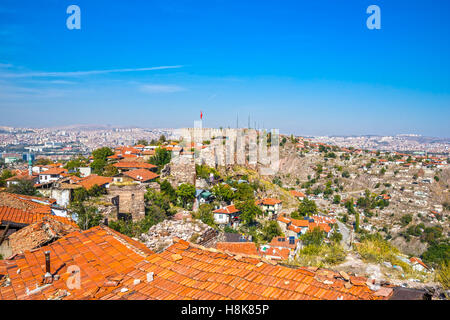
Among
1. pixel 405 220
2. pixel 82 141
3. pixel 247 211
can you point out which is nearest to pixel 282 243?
pixel 247 211

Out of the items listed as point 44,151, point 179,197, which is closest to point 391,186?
point 179,197

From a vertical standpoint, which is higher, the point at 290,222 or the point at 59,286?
the point at 59,286

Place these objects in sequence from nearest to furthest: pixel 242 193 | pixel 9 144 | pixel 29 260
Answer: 1. pixel 29 260
2. pixel 242 193
3. pixel 9 144

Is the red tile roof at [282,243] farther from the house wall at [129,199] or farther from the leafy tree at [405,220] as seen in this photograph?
the leafy tree at [405,220]

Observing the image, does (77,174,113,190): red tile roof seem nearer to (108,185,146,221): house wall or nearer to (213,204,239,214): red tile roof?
(108,185,146,221): house wall

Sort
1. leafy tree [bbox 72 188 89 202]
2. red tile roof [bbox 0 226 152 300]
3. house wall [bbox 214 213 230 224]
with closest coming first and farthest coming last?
1. red tile roof [bbox 0 226 152 300]
2. leafy tree [bbox 72 188 89 202]
3. house wall [bbox 214 213 230 224]

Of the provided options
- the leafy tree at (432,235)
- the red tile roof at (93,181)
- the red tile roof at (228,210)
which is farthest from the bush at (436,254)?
the red tile roof at (93,181)

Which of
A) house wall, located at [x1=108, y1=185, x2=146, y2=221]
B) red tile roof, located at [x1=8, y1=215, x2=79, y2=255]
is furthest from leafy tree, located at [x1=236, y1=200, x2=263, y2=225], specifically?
red tile roof, located at [x1=8, y1=215, x2=79, y2=255]

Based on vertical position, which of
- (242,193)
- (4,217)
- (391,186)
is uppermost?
(4,217)
